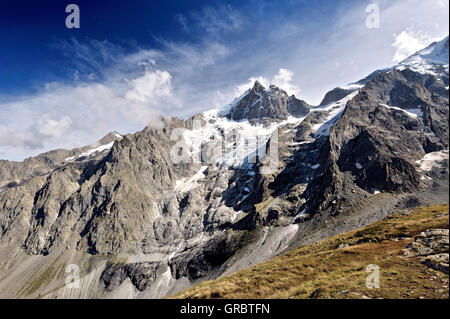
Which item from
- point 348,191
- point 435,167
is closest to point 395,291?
point 348,191

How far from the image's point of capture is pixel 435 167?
194 metres

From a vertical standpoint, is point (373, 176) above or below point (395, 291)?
above

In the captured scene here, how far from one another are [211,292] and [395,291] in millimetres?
14593

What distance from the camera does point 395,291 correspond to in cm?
1838

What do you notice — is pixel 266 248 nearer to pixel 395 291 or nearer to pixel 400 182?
pixel 400 182

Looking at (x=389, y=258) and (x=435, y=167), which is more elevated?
(x=435, y=167)
